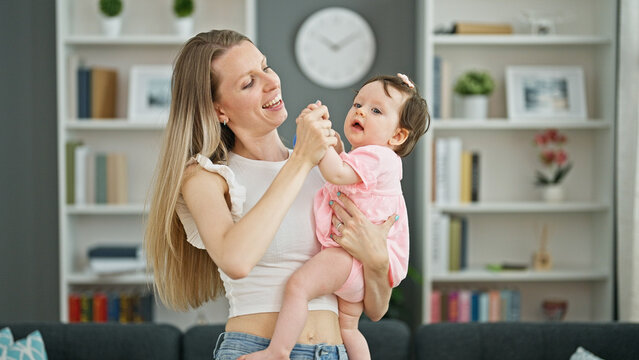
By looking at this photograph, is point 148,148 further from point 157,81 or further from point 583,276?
point 583,276

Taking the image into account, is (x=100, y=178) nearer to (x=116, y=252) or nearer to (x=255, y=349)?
(x=116, y=252)

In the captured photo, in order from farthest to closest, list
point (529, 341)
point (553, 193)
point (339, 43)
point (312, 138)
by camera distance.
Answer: point (339, 43) < point (553, 193) < point (529, 341) < point (312, 138)

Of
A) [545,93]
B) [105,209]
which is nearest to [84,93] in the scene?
[105,209]

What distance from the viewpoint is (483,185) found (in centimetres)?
394

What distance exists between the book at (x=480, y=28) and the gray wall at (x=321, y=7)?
1.13 feet

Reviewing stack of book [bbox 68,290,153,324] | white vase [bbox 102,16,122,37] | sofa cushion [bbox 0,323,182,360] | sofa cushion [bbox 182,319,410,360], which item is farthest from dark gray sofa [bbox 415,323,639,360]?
white vase [bbox 102,16,122,37]

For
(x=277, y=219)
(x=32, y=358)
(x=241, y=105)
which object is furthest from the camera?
(x=32, y=358)

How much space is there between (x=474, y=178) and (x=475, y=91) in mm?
475

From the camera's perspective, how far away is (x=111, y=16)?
11.9 feet

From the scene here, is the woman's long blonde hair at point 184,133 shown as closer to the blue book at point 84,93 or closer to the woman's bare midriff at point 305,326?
the woman's bare midriff at point 305,326

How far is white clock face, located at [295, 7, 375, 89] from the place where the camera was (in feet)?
12.8

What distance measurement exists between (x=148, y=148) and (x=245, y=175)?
8.45 ft

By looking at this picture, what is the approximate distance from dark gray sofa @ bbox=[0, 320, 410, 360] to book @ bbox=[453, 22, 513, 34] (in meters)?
1.83

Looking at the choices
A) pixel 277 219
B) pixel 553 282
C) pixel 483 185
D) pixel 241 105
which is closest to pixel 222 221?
pixel 277 219
